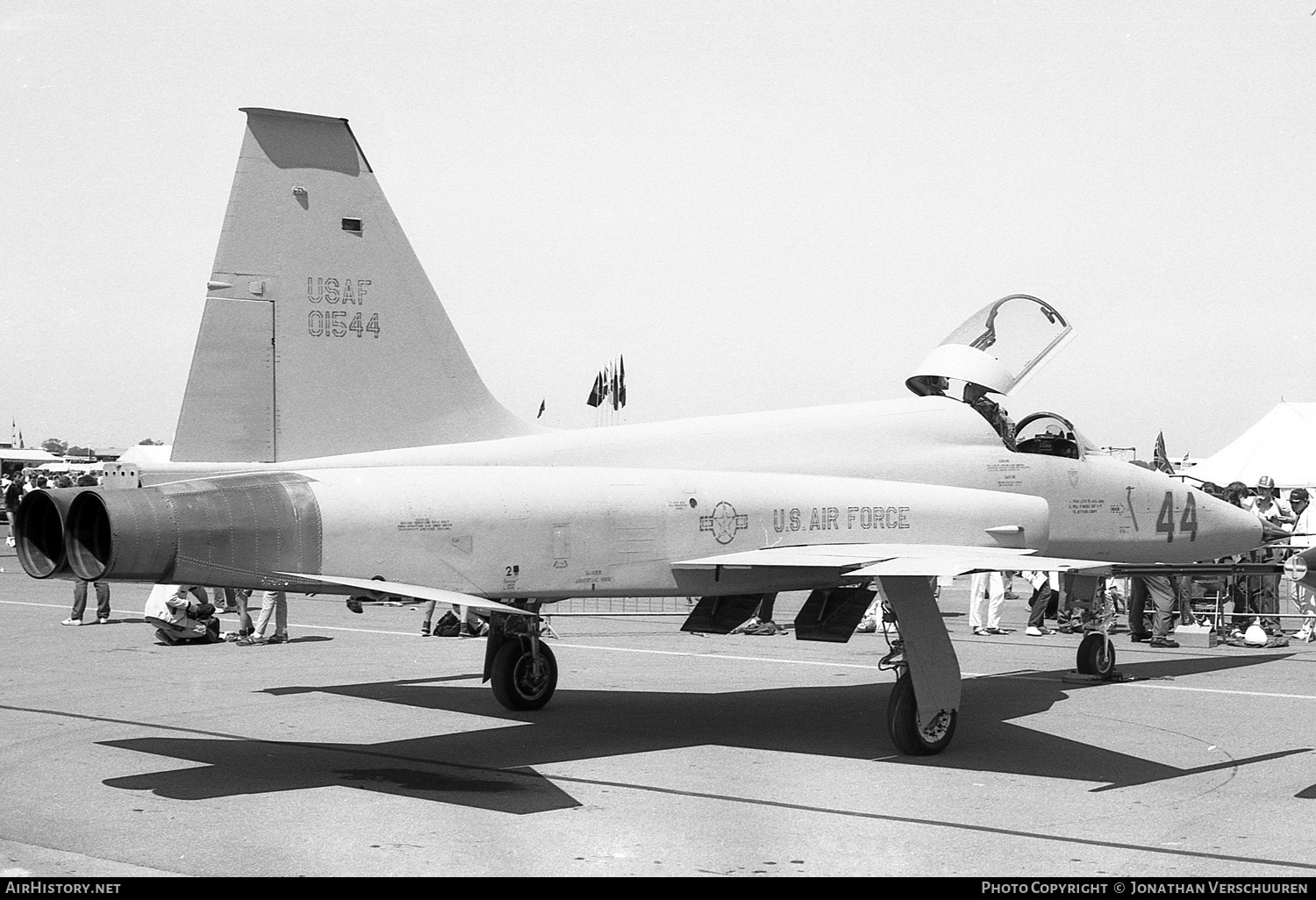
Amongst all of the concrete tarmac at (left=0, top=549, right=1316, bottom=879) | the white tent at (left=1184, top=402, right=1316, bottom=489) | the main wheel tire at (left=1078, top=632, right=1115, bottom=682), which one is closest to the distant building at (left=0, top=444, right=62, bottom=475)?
the white tent at (left=1184, top=402, right=1316, bottom=489)

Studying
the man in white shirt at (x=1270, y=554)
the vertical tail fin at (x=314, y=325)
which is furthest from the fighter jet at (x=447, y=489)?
the man in white shirt at (x=1270, y=554)

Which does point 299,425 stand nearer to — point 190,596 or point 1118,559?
point 1118,559

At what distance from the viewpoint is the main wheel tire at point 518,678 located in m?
11.3

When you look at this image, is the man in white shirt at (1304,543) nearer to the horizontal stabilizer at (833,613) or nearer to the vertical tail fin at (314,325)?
the horizontal stabilizer at (833,613)

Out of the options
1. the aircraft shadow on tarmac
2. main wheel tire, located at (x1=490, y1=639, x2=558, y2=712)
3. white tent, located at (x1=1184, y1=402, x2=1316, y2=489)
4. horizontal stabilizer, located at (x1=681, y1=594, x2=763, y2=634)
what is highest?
white tent, located at (x1=1184, y1=402, x2=1316, y2=489)

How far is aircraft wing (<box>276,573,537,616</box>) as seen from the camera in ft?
25.8

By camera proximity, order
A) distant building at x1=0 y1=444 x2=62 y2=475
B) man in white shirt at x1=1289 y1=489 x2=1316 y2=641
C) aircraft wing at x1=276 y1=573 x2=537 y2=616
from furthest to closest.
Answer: distant building at x1=0 y1=444 x2=62 y2=475 < man in white shirt at x1=1289 y1=489 x2=1316 y2=641 < aircraft wing at x1=276 y1=573 x2=537 y2=616

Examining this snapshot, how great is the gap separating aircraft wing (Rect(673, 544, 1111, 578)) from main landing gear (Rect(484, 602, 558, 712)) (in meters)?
2.10

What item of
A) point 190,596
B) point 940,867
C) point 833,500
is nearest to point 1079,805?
point 940,867

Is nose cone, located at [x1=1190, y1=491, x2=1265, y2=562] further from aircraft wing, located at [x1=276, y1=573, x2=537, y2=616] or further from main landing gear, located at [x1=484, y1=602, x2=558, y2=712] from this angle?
aircraft wing, located at [x1=276, y1=573, x2=537, y2=616]

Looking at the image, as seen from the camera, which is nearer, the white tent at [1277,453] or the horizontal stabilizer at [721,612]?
the horizontal stabilizer at [721,612]

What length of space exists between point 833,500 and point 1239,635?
9.40 metres

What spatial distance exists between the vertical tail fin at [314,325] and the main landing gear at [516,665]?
2.03m

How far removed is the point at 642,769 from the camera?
8961 mm
